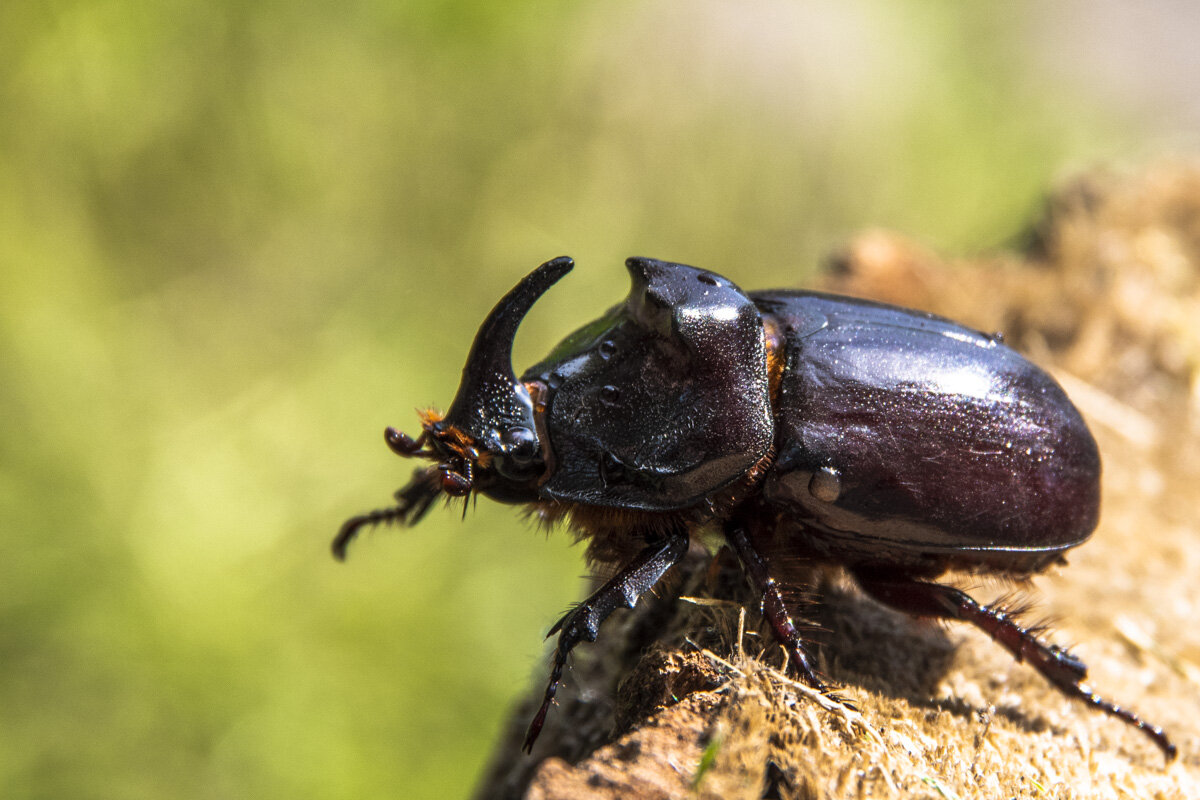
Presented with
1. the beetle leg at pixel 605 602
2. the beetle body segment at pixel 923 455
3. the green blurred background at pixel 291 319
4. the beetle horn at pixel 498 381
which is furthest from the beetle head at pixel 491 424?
the green blurred background at pixel 291 319

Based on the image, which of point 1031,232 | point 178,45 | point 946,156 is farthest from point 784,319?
Answer: point 946,156

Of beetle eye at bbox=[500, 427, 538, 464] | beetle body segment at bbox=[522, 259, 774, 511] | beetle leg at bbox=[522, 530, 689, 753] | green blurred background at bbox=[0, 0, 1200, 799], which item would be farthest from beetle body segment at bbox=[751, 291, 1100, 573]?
green blurred background at bbox=[0, 0, 1200, 799]

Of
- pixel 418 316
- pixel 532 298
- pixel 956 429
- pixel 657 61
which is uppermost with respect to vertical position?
pixel 657 61

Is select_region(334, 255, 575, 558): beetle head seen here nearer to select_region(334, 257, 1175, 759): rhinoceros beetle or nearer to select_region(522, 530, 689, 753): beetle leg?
select_region(334, 257, 1175, 759): rhinoceros beetle

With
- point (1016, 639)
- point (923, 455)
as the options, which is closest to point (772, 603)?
point (923, 455)

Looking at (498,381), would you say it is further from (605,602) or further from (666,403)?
(605,602)

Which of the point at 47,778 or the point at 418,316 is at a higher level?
the point at 418,316

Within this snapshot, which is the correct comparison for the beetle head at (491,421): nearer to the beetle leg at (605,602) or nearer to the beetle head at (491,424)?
the beetle head at (491,424)

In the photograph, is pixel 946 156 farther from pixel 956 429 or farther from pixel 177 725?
pixel 177 725
